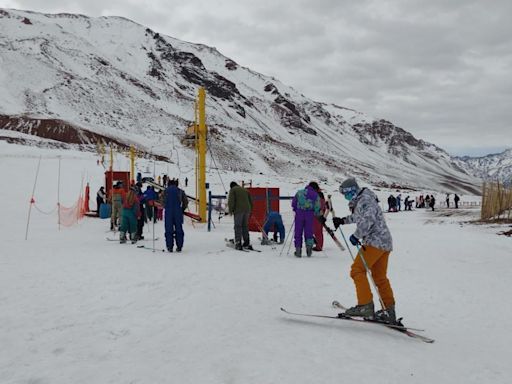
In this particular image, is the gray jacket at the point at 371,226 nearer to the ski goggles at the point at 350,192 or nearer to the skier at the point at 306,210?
the ski goggles at the point at 350,192

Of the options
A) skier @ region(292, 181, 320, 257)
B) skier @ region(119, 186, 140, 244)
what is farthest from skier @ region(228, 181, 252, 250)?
skier @ region(119, 186, 140, 244)

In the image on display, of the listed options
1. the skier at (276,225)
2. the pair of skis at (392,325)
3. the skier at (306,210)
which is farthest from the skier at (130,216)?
the pair of skis at (392,325)

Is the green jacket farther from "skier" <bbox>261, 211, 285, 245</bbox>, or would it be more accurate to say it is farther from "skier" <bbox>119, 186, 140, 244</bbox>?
"skier" <bbox>119, 186, 140, 244</bbox>

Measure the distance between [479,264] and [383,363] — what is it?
24.4ft

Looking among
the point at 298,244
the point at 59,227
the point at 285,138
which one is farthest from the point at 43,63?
the point at 298,244

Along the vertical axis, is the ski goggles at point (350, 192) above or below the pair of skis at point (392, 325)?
above

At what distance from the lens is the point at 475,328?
542cm

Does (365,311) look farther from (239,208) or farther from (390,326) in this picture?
(239,208)

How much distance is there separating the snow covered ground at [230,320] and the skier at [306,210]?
19.7 inches

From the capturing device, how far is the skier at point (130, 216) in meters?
11.5

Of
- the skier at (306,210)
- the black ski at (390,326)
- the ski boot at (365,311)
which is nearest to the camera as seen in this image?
the black ski at (390,326)

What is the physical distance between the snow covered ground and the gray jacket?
1.00m

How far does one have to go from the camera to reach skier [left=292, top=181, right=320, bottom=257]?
10023 millimetres

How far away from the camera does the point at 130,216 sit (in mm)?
11703
